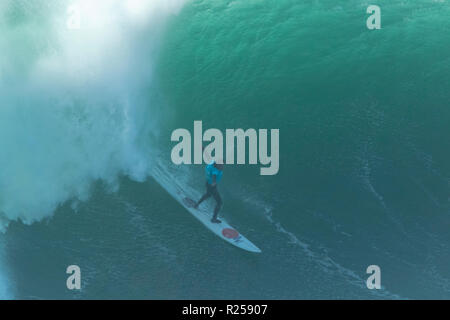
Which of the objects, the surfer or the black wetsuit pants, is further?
the black wetsuit pants

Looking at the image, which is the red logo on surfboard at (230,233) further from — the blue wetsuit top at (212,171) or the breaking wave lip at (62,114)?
the breaking wave lip at (62,114)

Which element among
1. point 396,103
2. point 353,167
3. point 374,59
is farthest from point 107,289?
point 374,59

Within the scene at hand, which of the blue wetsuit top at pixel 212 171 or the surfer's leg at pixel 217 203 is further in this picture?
the surfer's leg at pixel 217 203

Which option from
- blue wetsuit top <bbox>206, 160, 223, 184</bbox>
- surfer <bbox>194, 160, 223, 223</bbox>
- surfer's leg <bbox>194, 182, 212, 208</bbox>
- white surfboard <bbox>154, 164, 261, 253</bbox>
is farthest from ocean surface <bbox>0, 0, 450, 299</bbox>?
blue wetsuit top <bbox>206, 160, 223, 184</bbox>

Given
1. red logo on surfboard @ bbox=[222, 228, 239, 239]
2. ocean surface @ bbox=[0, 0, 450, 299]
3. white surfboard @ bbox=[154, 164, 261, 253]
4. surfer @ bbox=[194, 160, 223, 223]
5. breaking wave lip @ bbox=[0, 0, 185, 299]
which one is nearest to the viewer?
ocean surface @ bbox=[0, 0, 450, 299]

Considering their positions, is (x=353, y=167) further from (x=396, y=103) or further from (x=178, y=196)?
(x=178, y=196)

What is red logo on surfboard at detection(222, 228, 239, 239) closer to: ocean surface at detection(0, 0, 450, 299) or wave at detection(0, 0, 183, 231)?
ocean surface at detection(0, 0, 450, 299)

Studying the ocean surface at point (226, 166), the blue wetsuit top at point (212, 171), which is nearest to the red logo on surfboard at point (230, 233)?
the ocean surface at point (226, 166)
